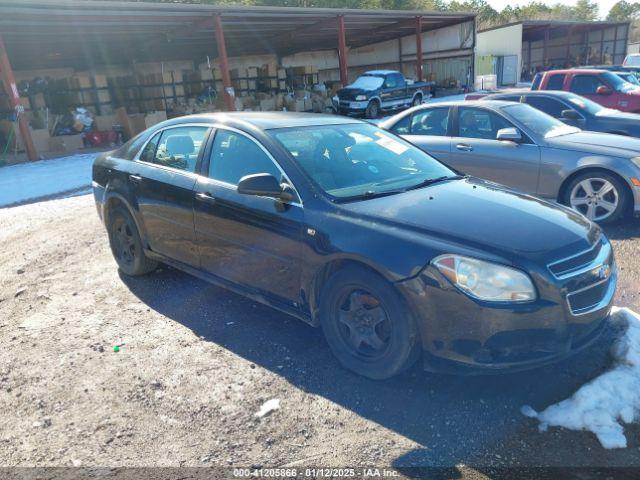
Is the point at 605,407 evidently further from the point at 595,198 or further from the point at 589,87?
the point at 589,87

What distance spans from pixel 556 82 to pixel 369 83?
33.5 feet

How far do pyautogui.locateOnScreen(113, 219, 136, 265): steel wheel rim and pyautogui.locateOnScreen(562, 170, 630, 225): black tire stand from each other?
4923mm

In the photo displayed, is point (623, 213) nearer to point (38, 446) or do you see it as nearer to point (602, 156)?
point (602, 156)

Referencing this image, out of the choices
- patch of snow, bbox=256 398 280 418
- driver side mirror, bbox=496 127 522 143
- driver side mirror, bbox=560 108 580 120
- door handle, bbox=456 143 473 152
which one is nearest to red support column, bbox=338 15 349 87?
driver side mirror, bbox=560 108 580 120

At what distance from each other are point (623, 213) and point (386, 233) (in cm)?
416

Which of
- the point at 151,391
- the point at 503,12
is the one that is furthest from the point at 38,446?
the point at 503,12

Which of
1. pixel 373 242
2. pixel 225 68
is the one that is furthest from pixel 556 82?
pixel 373 242

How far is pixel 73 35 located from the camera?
56.8ft

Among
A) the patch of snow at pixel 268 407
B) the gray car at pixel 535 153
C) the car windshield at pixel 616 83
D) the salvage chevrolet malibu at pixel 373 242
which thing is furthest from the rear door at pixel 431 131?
the car windshield at pixel 616 83

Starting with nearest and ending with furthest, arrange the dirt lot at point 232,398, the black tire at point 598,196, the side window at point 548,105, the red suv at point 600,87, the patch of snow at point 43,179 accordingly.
A: the dirt lot at point 232,398
the black tire at point 598,196
the side window at point 548,105
the patch of snow at point 43,179
the red suv at point 600,87

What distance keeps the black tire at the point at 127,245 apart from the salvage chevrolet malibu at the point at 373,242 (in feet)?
0.78

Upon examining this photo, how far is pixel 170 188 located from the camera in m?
4.24

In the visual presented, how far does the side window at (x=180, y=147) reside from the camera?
419 centimetres

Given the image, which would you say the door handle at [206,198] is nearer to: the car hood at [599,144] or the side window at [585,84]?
the car hood at [599,144]
